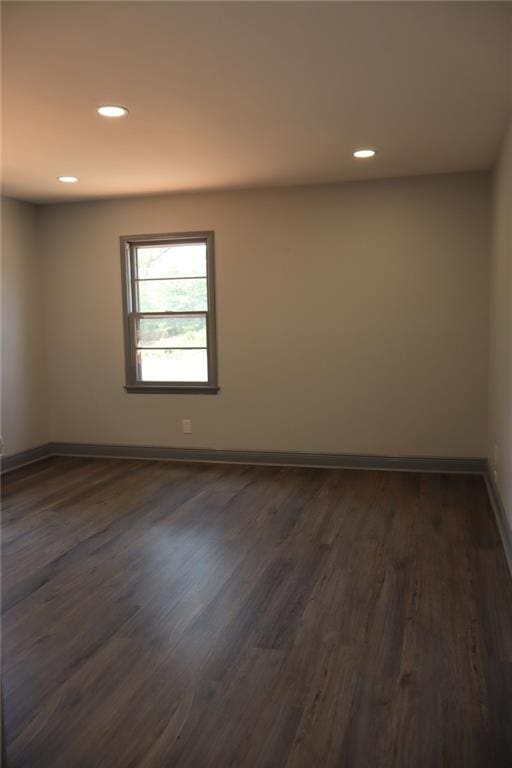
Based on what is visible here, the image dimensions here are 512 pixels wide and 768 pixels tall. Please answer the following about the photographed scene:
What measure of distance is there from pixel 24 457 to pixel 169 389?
1.52 metres

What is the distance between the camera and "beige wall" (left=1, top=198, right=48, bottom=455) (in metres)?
5.60

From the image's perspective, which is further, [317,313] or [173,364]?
[173,364]

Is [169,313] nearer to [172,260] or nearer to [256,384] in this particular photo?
[172,260]

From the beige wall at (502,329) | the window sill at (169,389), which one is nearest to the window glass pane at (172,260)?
the window sill at (169,389)

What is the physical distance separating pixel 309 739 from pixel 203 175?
402cm

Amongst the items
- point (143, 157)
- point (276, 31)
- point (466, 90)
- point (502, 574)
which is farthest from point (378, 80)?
point (502, 574)

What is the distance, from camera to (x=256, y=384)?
560cm

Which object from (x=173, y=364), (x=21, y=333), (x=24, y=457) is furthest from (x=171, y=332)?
(x=24, y=457)

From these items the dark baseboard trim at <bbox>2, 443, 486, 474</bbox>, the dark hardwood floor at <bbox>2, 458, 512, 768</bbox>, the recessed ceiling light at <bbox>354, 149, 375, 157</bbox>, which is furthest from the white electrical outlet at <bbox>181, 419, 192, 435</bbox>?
the recessed ceiling light at <bbox>354, 149, 375, 157</bbox>

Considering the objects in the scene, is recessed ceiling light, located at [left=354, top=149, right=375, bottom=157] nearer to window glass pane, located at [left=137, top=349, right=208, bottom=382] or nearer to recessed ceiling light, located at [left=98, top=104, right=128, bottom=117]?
recessed ceiling light, located at [left=98, top=104, right=128, bottom=117]

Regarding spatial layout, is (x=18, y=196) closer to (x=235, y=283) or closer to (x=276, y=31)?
(x=235, y=283)

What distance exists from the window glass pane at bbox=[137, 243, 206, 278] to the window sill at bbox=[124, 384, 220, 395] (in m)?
1.04

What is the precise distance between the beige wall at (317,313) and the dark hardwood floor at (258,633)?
100 cm

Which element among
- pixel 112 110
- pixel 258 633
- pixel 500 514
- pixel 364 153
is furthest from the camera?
pixel 364 153
